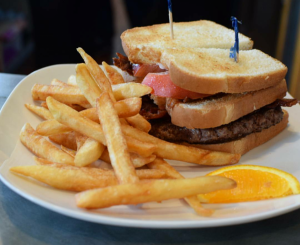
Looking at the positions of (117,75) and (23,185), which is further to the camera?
(117,75)

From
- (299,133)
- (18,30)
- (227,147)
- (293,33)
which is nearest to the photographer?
(227,147)

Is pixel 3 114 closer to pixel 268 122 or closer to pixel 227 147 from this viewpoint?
pixel 227 147

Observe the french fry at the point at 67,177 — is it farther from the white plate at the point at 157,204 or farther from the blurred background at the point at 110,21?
the blurred background at the point at 110,21

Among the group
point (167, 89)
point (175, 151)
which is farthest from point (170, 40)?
point (175, 151)


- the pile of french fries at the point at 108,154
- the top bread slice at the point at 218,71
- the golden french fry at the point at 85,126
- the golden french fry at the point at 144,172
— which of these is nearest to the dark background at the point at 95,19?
the top bread slice at the point at 218,71

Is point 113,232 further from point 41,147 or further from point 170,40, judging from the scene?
point 170,40

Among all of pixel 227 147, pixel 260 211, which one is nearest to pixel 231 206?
pixel 260 211

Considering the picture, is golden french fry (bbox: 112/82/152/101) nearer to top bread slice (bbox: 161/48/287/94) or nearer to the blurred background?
top bread slice (bbox: 161/48/287/94)

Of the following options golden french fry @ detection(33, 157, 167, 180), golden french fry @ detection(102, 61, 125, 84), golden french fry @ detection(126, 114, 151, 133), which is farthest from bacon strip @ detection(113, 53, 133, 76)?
golden french fry @ detection(33, 157, 167, 180)
